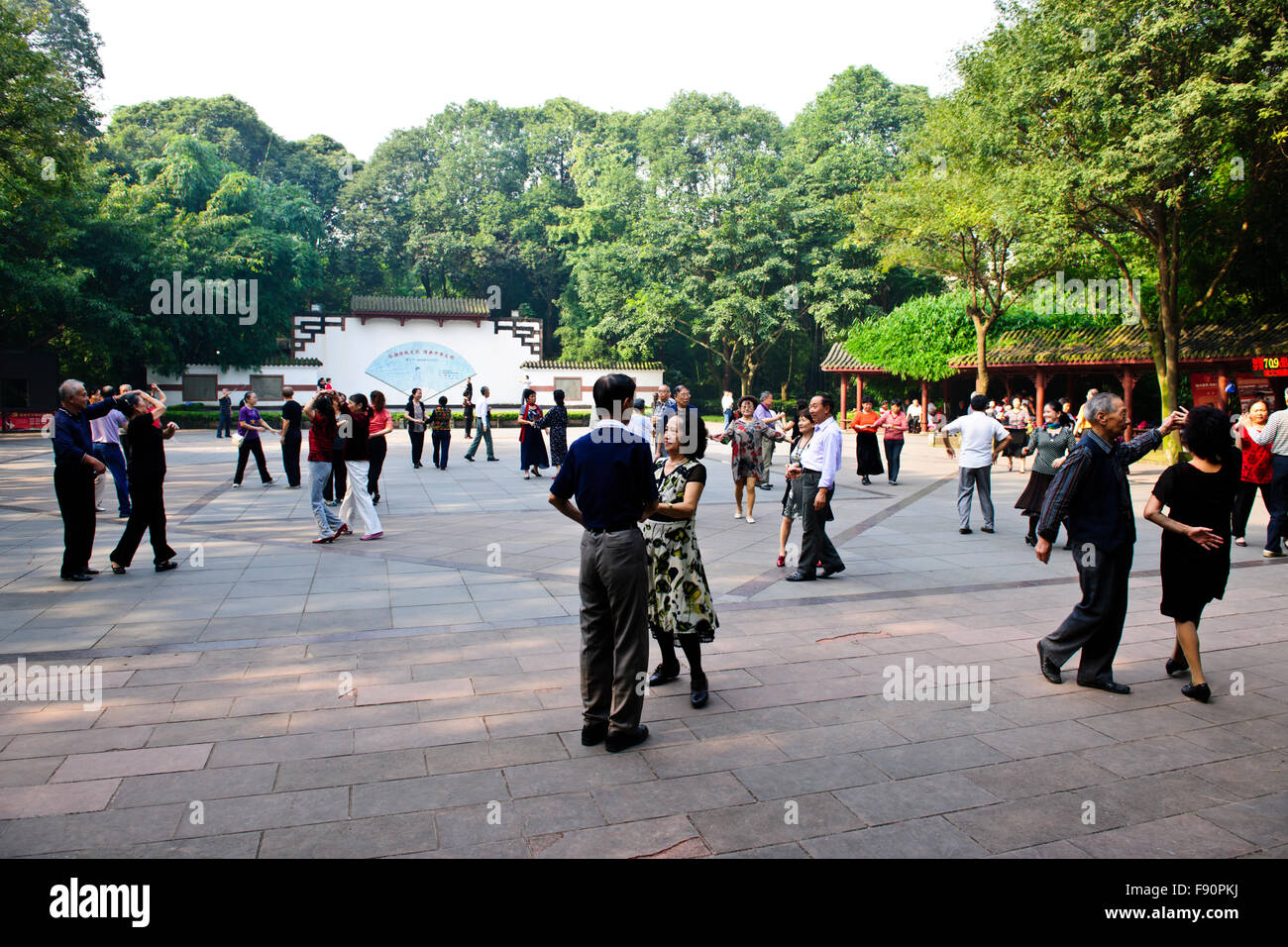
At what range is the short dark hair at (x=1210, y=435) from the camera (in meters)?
4.38

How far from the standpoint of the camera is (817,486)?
287 inches

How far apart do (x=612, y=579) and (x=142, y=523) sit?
5433mm

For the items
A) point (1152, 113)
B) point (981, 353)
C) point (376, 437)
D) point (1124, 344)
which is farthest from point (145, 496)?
point (1124, 344)

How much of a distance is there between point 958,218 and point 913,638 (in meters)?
19.0

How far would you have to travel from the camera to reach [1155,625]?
19.0 ft

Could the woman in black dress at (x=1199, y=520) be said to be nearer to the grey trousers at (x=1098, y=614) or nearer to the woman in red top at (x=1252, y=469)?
the grey trousers at (x=1098, y=614)

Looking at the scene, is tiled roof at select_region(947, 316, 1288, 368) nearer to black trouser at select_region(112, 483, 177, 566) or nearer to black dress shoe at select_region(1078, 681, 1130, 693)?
black dress shoe at select_region(1078, 681, 1130, 693)

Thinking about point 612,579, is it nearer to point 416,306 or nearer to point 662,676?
point 662,676

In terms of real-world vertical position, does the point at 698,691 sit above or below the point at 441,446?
below

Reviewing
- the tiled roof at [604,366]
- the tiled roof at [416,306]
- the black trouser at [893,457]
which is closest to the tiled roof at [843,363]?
the tiled roof at [604,366]

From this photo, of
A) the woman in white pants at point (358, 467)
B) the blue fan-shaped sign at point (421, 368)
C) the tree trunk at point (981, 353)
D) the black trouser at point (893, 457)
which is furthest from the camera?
the blue fan-shaped sign at point (421, 368)

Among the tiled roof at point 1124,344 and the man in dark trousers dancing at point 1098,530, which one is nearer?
the man in dark trousers dancing at point 1098,530

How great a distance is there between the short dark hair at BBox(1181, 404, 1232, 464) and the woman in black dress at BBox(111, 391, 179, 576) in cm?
740

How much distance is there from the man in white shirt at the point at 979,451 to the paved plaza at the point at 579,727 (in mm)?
1971
